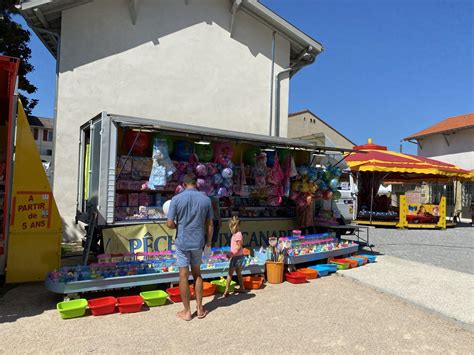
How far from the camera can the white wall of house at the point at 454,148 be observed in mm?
23422

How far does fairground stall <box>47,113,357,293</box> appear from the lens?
5914mm

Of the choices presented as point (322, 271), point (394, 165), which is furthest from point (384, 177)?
point (322, 271)

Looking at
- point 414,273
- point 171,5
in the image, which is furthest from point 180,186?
point 171,5

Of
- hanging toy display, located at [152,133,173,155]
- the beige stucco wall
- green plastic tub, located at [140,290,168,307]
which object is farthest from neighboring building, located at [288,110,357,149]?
green plastic tub, located at [140,290,168,307]

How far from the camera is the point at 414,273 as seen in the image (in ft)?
24.7

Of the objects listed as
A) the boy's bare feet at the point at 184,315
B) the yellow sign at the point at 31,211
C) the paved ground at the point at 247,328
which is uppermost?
the yellow sign at the point at 31,211

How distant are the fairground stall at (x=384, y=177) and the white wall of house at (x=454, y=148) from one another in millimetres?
5947

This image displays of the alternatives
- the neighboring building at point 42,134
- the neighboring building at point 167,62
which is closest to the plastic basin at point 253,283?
the neighboring building at point 167,62

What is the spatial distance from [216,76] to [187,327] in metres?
9.07

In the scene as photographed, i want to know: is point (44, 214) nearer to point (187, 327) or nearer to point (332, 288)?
point (187, 327)

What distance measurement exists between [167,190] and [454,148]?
76.3ft

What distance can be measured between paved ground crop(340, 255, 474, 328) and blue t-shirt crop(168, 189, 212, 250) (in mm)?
3412

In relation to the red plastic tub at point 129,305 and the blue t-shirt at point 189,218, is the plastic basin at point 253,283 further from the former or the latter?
the red plastic tub at point 129,305

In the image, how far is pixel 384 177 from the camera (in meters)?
17.5
